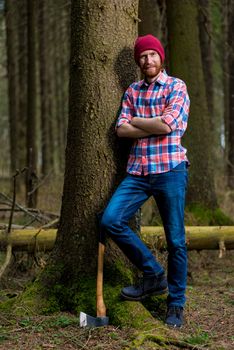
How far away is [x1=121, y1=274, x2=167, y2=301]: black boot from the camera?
520cm

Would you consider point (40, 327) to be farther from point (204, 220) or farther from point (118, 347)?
point (204, 220)

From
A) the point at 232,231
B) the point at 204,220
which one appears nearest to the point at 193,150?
the point at 204,220

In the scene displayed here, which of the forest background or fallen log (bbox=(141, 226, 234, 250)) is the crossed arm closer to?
the forest background

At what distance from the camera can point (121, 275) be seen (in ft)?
18.0

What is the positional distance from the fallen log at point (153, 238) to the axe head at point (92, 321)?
2071 millimetres

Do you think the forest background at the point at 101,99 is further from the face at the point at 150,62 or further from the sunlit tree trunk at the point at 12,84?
the face at the point at 150,62

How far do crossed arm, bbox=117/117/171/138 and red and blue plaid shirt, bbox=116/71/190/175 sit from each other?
0.15ft

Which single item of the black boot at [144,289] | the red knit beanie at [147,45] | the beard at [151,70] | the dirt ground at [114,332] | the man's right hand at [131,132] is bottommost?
the dirt ground at [114,332]

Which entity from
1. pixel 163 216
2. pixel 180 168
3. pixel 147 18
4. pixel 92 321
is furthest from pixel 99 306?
pixel 147 18

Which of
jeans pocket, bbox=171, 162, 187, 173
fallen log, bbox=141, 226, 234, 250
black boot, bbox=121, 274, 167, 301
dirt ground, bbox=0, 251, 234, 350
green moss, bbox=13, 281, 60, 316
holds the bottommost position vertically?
dirt ground, bbox=0, 251, 234, 350

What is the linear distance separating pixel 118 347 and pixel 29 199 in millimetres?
5842

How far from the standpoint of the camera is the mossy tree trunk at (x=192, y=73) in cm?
977

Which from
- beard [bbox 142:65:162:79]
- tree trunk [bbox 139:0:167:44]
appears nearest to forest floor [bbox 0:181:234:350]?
beard [bbox 142:65:162:79]

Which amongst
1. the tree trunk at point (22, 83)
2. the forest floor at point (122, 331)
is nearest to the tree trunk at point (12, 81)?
the tree trunk at point (22, 83)
